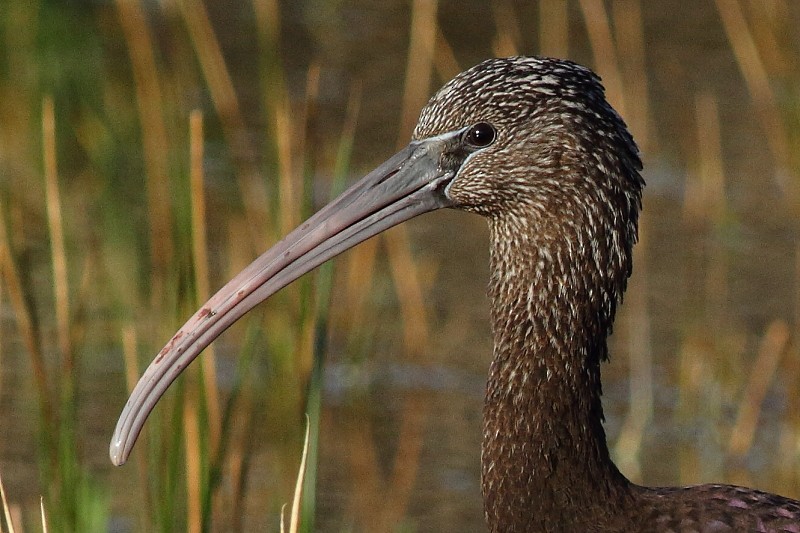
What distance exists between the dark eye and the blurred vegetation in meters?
0.85

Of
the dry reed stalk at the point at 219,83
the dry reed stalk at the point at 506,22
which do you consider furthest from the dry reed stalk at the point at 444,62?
the dry reed stalk at the point at 219,83

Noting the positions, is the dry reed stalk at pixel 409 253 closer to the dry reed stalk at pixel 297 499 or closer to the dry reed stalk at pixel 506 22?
the dry reed stalk at pixel 506 22

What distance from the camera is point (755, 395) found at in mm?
6672

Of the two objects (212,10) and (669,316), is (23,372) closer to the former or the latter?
(669,316)

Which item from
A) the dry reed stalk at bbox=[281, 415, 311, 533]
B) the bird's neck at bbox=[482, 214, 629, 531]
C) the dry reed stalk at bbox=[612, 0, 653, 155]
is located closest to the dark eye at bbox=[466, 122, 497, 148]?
the bird's neck at bbox=[482, 214, 629, 531]

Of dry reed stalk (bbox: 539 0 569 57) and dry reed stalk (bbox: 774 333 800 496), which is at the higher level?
dry reed stalk (bbox: 539 0 569 57)

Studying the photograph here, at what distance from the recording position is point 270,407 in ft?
21.1

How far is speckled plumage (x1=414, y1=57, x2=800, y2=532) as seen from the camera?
14.0ft

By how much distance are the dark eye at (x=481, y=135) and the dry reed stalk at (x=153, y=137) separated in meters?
2.37

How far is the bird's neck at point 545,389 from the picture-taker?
4.31 m

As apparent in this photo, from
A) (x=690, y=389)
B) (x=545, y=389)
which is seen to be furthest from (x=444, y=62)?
(x=545, y=389)

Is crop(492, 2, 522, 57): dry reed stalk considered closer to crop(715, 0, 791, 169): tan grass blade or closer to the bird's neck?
crop(715, 0, 791, 169): tan grass blade

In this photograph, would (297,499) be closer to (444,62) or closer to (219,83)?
(219,83)

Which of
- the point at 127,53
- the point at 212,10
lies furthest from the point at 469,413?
the point at 212,10
